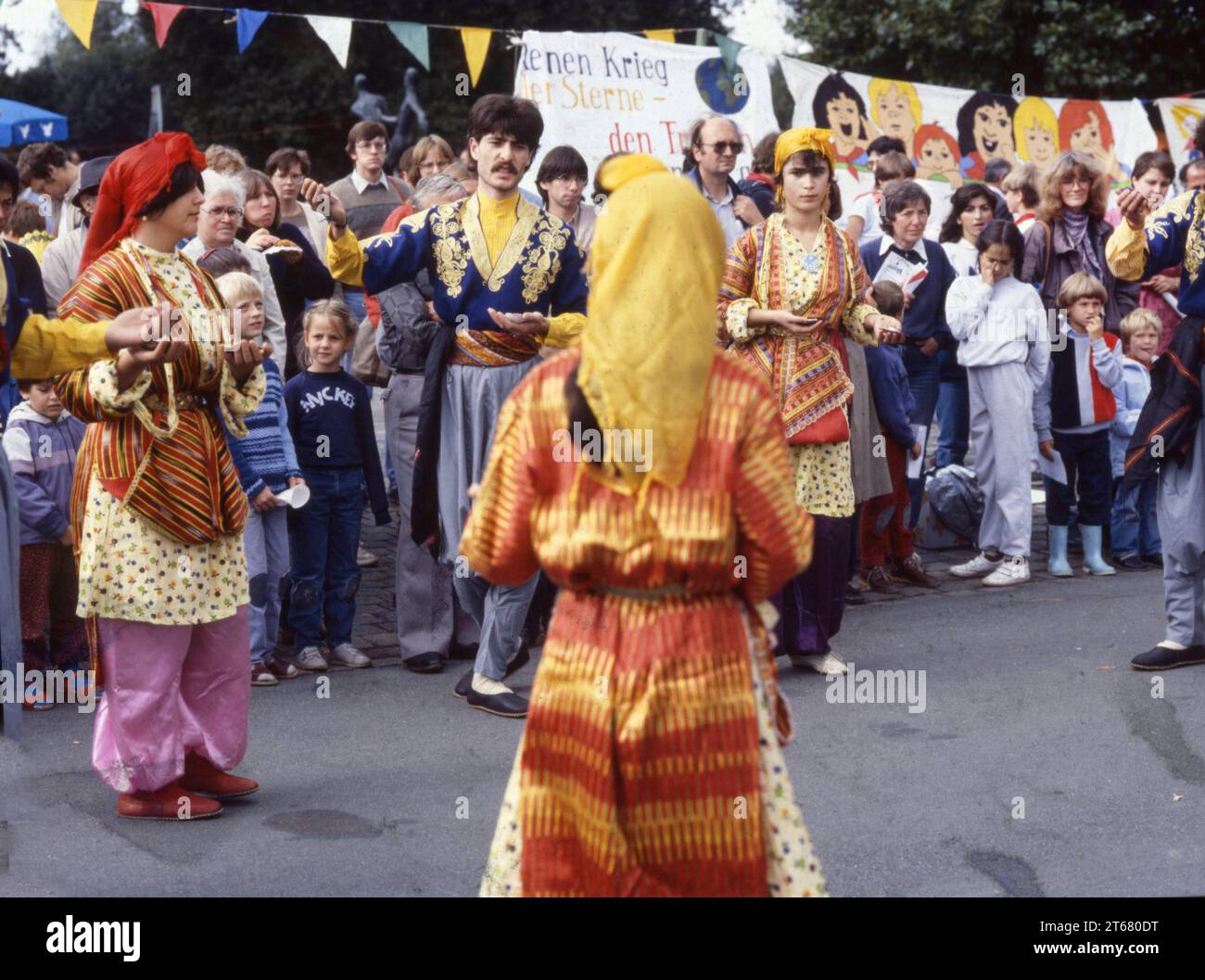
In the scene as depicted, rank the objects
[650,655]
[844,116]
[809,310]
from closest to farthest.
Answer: [650,655]
[809,310]
[844,116]

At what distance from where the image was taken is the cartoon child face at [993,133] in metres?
15.9

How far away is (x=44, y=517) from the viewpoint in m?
7.04

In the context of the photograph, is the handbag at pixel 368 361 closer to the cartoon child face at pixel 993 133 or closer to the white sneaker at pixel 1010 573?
the white sneaker at pixel 1010 573

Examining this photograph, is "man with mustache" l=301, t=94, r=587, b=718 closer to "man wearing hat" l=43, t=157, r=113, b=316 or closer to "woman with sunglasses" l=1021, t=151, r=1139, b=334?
"man wearing hat" l=43, t=157, r=113, b=316

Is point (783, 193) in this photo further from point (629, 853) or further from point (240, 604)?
point (629, 853)

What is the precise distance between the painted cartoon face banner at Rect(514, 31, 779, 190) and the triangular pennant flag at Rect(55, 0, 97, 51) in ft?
10.2

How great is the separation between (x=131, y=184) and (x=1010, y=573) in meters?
5.74

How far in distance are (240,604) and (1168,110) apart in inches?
585

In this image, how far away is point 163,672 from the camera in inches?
211

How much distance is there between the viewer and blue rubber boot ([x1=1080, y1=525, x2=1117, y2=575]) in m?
9.54

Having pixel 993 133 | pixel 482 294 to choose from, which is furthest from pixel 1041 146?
pixel 482 294

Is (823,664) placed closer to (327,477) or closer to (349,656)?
(349,656)

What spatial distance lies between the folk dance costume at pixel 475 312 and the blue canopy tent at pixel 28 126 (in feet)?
52.0
